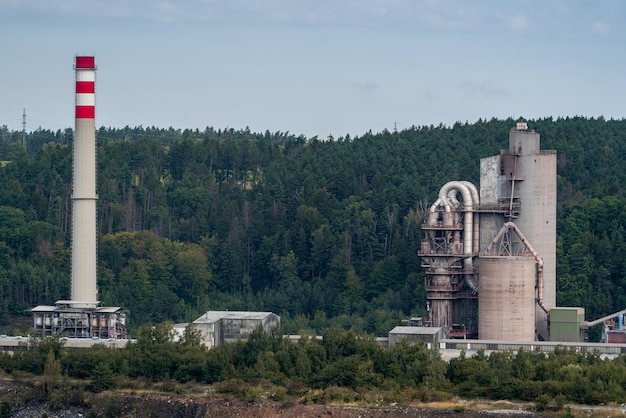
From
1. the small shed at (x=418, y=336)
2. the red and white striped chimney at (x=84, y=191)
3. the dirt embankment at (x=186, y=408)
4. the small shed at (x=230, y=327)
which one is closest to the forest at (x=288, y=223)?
the small shed at (x=230, y=327)

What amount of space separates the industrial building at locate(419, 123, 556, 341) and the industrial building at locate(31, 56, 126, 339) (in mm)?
22013

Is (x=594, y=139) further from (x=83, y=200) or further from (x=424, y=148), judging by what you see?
(x=83, y=200)

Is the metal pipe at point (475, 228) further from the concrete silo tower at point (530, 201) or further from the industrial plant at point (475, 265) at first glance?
the concrete silo tower at point (530, 201)

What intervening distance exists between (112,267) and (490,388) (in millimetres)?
64040

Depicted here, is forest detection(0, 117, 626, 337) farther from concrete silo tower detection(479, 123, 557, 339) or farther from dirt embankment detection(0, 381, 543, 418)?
dirt embankment detection(0, 381, 543, 418)

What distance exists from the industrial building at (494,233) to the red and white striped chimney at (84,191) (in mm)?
22538

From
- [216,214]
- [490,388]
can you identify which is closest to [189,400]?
[490,388]

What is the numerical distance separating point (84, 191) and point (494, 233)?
27713 millimetres

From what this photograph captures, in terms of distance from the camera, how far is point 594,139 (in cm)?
17100

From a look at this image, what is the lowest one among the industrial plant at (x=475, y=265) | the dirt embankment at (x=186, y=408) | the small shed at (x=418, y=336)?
the dirt embankment at (x=186, y=408)

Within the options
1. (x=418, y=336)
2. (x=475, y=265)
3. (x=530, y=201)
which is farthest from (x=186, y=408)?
(x=530, y=201)

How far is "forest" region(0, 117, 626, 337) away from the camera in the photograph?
136m

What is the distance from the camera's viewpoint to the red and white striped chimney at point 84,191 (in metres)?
112

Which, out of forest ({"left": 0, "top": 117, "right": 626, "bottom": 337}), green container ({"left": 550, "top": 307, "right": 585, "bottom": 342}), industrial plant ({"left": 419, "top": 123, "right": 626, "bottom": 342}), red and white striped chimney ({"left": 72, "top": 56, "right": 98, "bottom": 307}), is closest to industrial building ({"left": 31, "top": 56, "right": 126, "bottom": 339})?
red and white striped chimney ({"left": 72, "top": 56, "right": 98, "bottom": 307})
